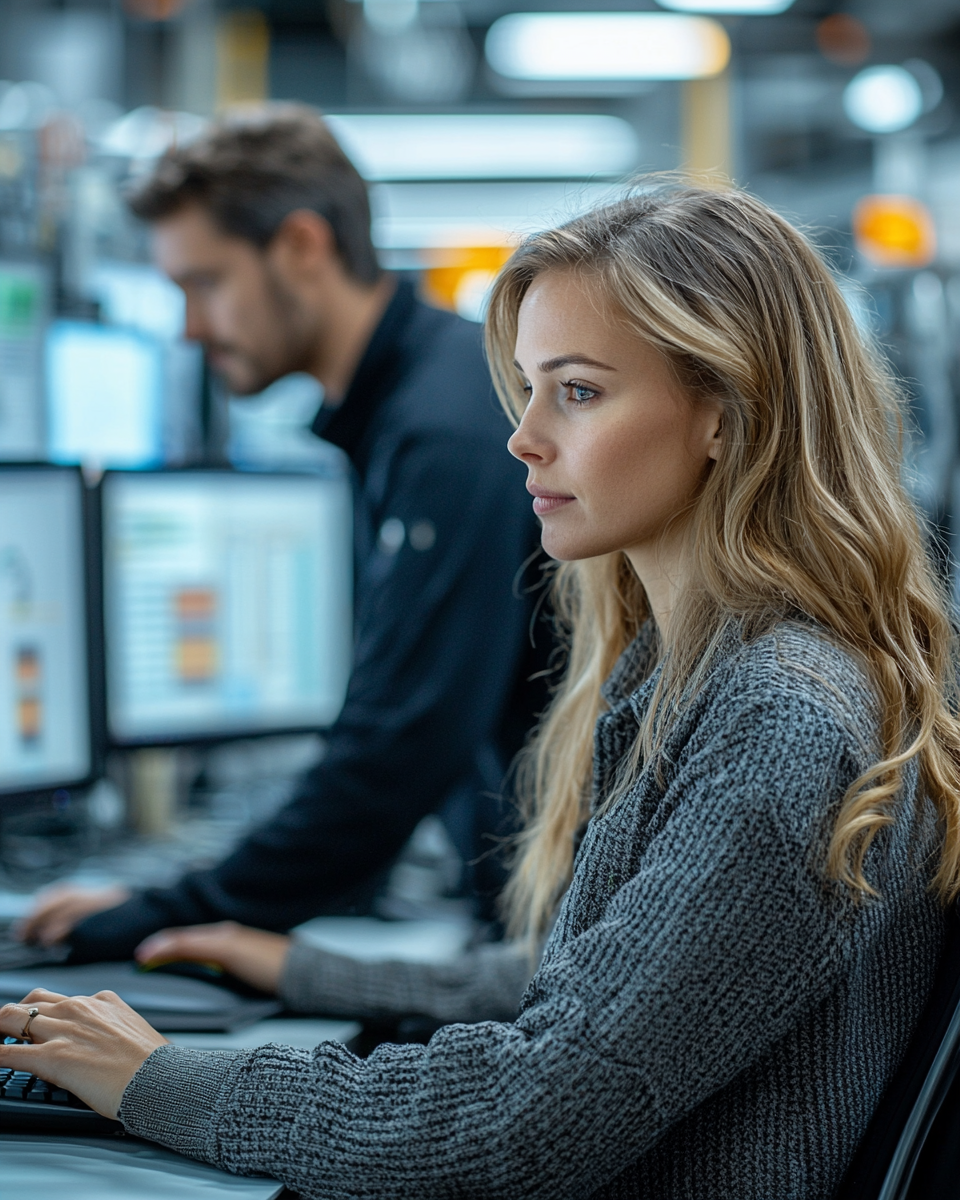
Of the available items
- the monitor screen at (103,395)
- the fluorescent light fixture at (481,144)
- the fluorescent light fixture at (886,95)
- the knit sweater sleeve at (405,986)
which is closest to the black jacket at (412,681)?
the knit sweater sleeve at (405,986)

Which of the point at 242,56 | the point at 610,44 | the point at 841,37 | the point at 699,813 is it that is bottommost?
the point at 699,813

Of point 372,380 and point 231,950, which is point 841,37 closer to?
Answer: point 372,380

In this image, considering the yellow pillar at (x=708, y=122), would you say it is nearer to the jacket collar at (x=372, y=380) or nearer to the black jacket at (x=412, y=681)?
the jacket collar at (x=372, y=380)

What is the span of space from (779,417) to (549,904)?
0.47 meters

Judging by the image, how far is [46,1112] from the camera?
88 centimetres

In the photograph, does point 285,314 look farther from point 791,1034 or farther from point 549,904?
point 791,1034

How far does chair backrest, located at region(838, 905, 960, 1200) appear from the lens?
76cm

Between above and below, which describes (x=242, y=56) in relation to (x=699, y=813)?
above

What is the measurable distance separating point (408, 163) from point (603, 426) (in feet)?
21.5

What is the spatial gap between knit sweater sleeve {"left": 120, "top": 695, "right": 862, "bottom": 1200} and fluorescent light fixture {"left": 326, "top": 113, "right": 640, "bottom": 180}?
6.43 metres

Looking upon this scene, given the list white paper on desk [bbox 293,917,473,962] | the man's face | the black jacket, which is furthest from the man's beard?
white paper on desk [bbox 293,917,473,962]

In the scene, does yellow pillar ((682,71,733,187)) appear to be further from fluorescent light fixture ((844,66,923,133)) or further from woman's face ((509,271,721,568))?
woman's face ((509,271,721,568))

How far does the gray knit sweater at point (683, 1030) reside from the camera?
71cm

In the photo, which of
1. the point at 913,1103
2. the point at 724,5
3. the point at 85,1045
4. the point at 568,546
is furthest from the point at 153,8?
the point at 913,1103
